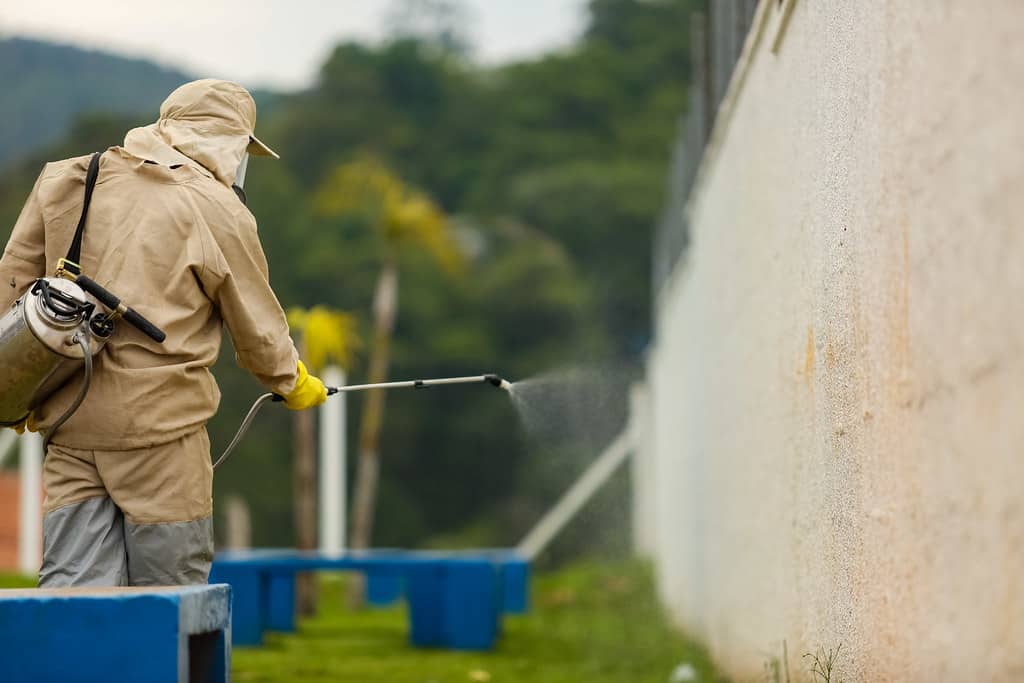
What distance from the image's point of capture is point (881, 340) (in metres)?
3.13

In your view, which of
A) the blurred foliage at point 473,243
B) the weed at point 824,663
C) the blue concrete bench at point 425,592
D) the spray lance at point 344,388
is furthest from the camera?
the blurred foliage at point 473,243

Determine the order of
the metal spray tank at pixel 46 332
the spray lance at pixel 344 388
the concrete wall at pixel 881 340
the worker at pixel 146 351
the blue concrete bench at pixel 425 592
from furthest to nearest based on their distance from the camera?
1. the blue concrete bench at pixel 425 592
2. the spray lance at pixel 344 388
3. the worker at pixel 146 351
4. the metal spray tank at pixel 46 332
5. the concrete wall at pixel 881 340

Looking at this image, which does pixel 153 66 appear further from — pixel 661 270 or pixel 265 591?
pixel 265 591

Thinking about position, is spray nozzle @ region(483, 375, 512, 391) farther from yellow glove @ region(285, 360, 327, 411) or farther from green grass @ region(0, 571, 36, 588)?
green grass @ region(0, 571, 36, 588)

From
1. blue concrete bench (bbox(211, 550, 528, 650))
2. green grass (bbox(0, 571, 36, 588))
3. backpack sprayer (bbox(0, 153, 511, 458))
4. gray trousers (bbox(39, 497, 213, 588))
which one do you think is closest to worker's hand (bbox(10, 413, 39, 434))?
backpack sprayer (bbox(0, 153, 511, 458))

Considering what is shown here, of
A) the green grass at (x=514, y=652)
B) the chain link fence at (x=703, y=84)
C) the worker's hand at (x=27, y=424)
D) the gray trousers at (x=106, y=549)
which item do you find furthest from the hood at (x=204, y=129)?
the green grass at (x=514, y=652)

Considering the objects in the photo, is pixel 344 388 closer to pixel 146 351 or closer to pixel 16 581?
pixel 146 351

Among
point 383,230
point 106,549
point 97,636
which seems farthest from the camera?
point 383,230

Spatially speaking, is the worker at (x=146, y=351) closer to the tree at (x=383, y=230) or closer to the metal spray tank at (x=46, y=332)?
the metal spray tank at (x=46, y=332)

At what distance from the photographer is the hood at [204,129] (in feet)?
12.9

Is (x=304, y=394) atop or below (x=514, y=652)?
atop

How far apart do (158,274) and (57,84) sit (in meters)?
58.6

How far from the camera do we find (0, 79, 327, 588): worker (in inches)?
144

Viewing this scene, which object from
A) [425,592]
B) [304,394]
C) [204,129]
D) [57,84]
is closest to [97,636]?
[304,394]
